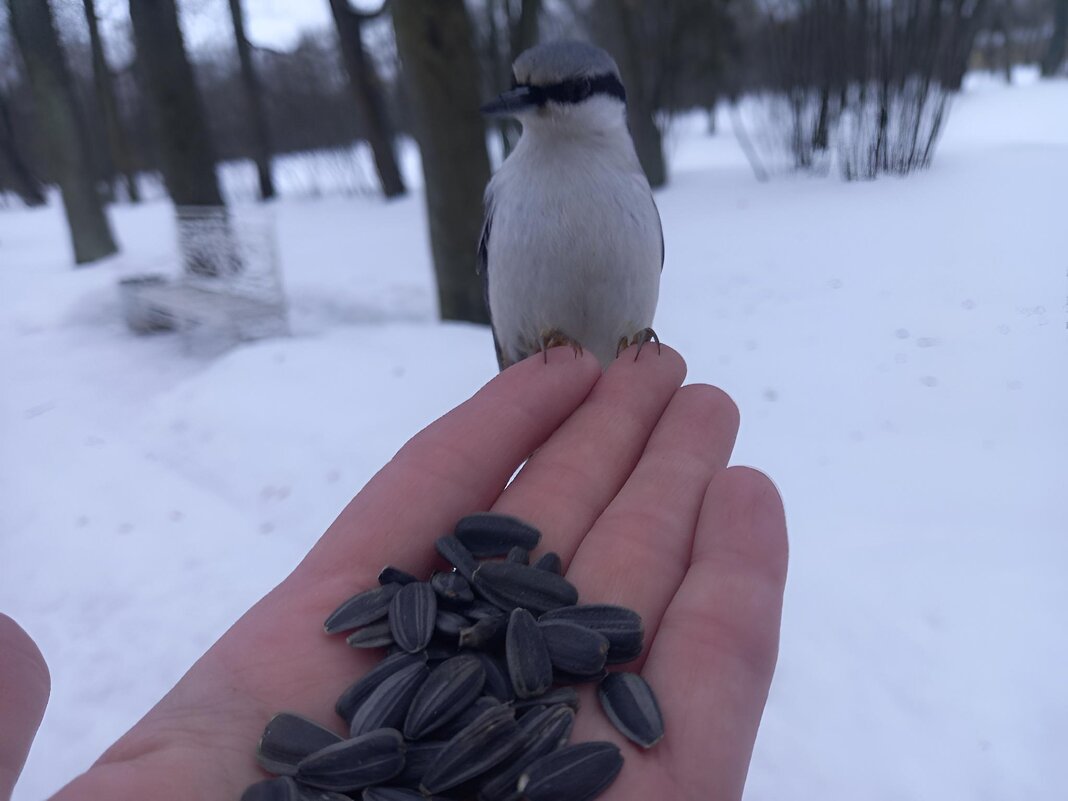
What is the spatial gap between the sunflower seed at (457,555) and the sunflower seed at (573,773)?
0.44 meters

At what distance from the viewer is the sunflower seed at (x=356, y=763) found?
48.3 inches

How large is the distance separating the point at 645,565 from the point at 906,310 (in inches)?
158

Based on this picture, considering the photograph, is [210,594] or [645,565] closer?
[645,565]

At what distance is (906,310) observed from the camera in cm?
490

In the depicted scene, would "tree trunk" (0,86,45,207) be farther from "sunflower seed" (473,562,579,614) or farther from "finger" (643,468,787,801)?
"finger" (643,468,787,801)

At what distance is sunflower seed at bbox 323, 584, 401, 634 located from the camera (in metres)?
1.46

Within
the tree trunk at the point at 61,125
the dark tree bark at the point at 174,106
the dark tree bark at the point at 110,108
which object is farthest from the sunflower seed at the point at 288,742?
the dark tree bark at the point at 110,108

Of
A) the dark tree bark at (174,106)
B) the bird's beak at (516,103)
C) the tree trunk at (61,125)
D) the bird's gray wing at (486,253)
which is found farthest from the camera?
the tree trunk at (61,125)

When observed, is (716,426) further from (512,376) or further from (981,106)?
(981,106)

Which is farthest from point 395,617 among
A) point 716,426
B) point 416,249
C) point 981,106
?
point 981,106

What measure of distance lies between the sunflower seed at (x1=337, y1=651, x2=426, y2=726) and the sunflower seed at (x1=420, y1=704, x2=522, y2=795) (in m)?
0.18

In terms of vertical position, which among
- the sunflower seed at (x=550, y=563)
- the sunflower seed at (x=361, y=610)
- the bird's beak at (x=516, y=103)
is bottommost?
the sunflower seed at (x=550, y=563)

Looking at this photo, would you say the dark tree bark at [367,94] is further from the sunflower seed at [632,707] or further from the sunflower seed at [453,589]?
the sunflower seed at [632,707]

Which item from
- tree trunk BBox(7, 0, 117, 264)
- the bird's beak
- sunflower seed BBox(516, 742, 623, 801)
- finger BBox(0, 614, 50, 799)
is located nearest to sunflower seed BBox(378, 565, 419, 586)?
sunflower seed BBox(516, 742, 623, 801)
